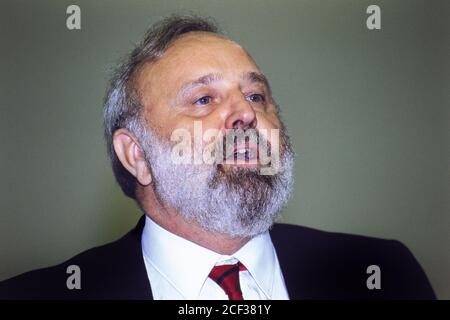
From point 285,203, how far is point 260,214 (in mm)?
86

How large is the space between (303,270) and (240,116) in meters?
0.40

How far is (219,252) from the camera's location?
4.27ft

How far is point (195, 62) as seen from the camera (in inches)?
51.6

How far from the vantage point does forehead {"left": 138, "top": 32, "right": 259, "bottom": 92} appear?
4.28 feet

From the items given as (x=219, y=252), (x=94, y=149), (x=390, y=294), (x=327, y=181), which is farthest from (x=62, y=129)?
(x=390, y=294)

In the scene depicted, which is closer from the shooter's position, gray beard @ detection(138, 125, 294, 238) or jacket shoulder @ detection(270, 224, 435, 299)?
gray beard @ detection(138, 125, 294, 238)

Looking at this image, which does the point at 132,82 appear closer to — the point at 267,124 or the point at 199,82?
the point at 199,82

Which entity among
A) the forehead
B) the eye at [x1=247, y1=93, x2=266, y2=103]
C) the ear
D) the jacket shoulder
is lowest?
the jacket shoulder

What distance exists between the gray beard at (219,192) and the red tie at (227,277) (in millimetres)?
73

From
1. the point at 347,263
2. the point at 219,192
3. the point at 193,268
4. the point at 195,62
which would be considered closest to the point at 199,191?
the point at 219,192

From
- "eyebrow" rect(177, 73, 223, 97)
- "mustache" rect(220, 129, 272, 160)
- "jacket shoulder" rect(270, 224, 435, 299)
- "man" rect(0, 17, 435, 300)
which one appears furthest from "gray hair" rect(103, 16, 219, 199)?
"jacket shoulder" rect(270, 224, 435, 299)

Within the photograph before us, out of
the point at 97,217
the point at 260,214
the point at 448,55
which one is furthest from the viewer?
the point at 448,55

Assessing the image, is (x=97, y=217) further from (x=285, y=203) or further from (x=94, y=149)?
(x=285, y=203)

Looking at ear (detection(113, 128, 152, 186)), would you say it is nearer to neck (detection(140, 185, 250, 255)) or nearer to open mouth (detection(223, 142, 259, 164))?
neck (detection(140, 185, 250, 255))
